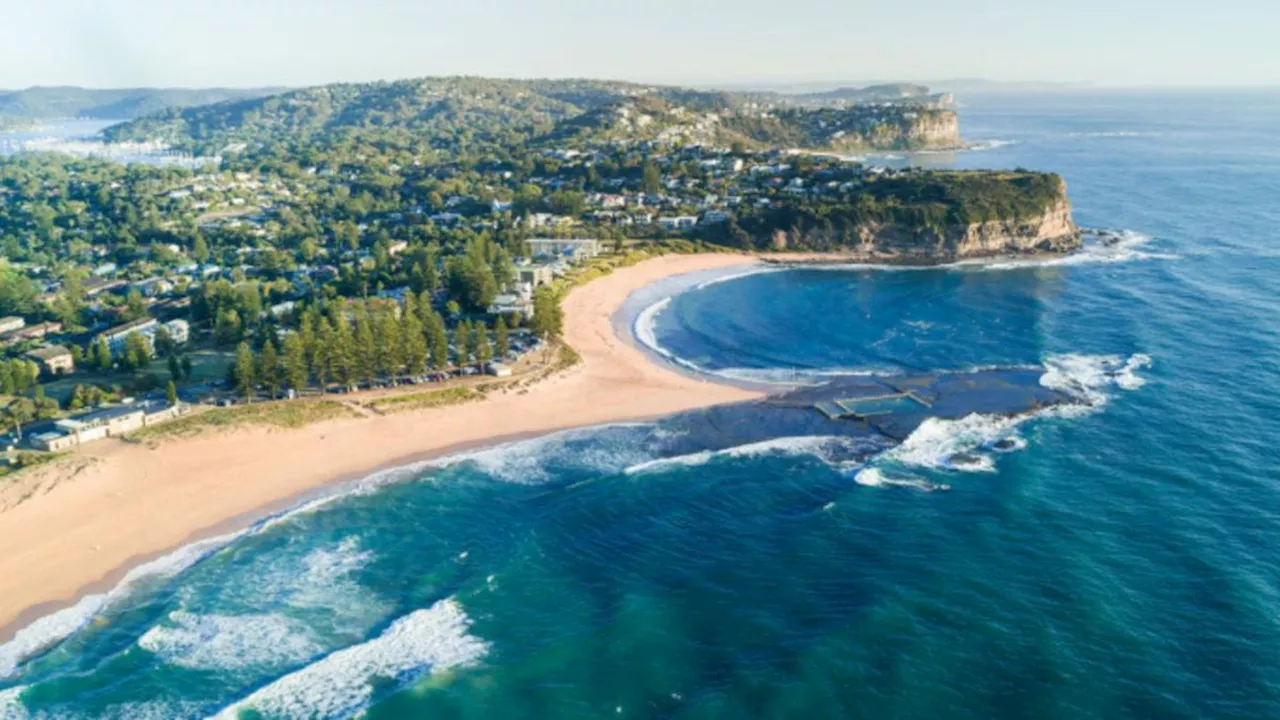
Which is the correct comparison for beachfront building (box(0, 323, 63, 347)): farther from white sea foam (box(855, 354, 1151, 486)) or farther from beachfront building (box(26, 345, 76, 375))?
white sea foam (box(855, 354, 1151, 486))

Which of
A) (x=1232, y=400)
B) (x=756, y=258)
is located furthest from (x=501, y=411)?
(x=756, y=258)

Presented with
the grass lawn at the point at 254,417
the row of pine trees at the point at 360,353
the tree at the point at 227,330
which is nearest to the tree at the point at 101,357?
the tree at the point at 227,330

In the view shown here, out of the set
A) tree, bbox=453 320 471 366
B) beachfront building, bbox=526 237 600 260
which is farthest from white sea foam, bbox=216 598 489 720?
beachfront building, bbox=526 237 600 260

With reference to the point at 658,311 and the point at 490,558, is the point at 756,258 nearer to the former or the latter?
the point at 658,311

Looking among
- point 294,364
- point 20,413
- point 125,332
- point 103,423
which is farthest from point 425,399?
point 125,332

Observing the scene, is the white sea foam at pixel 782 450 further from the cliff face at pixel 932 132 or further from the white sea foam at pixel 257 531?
the cliff face at pixel 932 132
